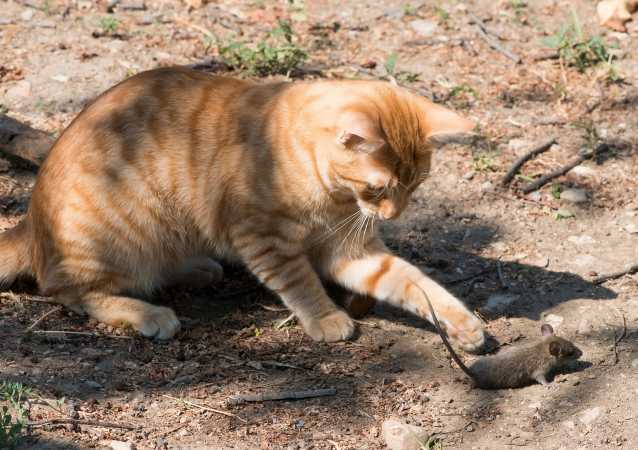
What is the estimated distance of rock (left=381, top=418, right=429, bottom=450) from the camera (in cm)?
351

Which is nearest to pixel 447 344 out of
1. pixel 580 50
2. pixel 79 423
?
pixel 79 423

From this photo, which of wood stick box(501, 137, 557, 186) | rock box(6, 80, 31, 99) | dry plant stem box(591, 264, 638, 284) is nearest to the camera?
dry plant stem box(591, 264, 638, 284)

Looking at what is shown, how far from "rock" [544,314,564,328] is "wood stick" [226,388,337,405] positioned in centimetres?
126

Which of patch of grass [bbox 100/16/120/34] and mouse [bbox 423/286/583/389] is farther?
patch of grass [bbox 100/16/120/34]

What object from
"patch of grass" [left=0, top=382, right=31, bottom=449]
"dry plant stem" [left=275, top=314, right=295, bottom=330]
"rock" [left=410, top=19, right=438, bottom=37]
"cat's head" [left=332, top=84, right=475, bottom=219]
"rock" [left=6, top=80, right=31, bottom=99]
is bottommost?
"dry plant stem" [left=275, top=314, right=295, bottom=330]

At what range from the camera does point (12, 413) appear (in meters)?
3.44

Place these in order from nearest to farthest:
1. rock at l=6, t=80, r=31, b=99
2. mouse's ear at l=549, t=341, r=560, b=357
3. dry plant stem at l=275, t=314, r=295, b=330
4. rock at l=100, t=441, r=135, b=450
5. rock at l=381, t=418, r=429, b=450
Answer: rock at l=100, t=441, r=135, b=450, rock at l=381, t=418, r=429, b=450, mouse's ear at l=549, t=341, r=560, b=357, dry plant stem at l=275, t=314, r=295, b=330, rock at l=6, t=80, r=31, b=99

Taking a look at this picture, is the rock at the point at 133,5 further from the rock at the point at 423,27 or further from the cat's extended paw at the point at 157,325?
the cat's extended paw at the point at 157,325

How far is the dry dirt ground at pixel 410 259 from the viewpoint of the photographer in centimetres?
369

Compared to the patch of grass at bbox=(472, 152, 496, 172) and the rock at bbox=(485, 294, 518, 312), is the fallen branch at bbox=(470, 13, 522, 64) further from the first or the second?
the rock at bbox=(485, 294, 518, 312)

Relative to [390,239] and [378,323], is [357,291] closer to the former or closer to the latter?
[378,323]

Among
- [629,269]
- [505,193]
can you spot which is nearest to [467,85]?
[505,193]

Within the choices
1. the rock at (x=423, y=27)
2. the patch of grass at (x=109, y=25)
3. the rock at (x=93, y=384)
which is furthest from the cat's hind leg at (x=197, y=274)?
the rock at (x=423, y=27)

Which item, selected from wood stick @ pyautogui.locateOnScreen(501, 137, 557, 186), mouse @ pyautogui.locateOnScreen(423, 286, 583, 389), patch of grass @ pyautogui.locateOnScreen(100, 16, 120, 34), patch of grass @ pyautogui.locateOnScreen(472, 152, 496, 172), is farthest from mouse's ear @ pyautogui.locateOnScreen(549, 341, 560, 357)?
patch of grass @ pyautogui.locateOnScreen(100, 16, 120, 34)
